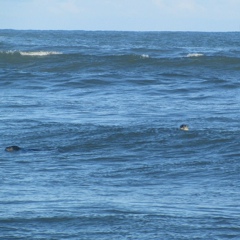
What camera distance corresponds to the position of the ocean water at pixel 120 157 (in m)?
10.1

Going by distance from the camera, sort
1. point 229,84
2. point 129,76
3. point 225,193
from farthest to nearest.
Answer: point 129,76 → point 229,84 → point 225,193

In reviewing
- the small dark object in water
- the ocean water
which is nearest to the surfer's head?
the ocean water

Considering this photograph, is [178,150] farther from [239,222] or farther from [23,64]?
[23,64]

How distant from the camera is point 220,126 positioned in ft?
58.8

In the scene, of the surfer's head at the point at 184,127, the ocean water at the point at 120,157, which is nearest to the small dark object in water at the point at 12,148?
the ocean water at the point at 120,157

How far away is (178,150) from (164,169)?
1895mm

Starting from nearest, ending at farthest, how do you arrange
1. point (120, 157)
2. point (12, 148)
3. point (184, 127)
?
1. point (120, 157)
2. point (12, 148)
3. point (184, 127)

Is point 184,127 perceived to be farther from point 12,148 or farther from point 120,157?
point 12,148

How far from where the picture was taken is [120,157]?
49.3 ft

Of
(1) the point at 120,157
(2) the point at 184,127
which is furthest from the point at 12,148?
(2) the point at 184,127

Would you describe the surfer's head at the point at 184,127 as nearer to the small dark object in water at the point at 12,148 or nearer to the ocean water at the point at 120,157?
the ocean water at the point at 120,157

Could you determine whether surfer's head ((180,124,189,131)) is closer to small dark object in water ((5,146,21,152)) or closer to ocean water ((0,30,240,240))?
ocean water ((0,30,240,240))

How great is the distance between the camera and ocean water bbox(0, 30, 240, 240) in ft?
33.2

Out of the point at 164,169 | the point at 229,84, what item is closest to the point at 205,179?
the point at 164,169
